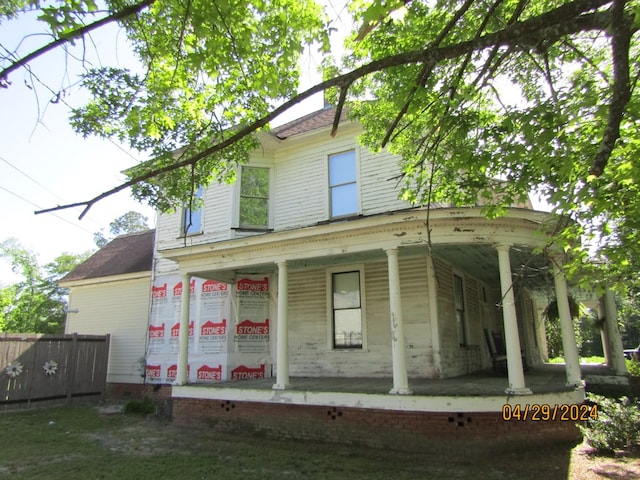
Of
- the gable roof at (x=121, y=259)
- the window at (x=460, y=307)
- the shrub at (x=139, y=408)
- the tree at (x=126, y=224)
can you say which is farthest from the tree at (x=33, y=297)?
the window at (x=460, y=307)

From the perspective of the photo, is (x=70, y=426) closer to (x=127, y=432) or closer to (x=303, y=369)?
(x=127, y=432)

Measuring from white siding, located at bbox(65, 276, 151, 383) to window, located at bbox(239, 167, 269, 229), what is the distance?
14.4ft

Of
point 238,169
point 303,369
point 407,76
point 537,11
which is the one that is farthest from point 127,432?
point 537,11

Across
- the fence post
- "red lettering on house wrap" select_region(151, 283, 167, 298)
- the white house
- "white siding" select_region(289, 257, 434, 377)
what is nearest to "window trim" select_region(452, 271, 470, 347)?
"white siding" select_region(289, 257, 434, 377)

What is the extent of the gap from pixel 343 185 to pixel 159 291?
6.66 meters

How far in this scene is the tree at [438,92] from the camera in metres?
3.91

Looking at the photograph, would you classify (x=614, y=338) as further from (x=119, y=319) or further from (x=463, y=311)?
(x=119, y=319)

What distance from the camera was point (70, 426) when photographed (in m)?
10.2

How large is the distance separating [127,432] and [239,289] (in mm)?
4268

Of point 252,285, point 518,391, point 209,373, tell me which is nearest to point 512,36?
point 518,391

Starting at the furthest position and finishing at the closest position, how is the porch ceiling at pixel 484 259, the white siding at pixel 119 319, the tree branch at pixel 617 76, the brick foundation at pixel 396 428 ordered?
the white siding at pixel 119 319, the porch ceiling at pixel 484 259, the brick foundation at pixel 396 428, the tree branch at pixel 617 76

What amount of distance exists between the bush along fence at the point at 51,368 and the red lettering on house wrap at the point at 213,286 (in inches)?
184

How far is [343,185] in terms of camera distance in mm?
11805
